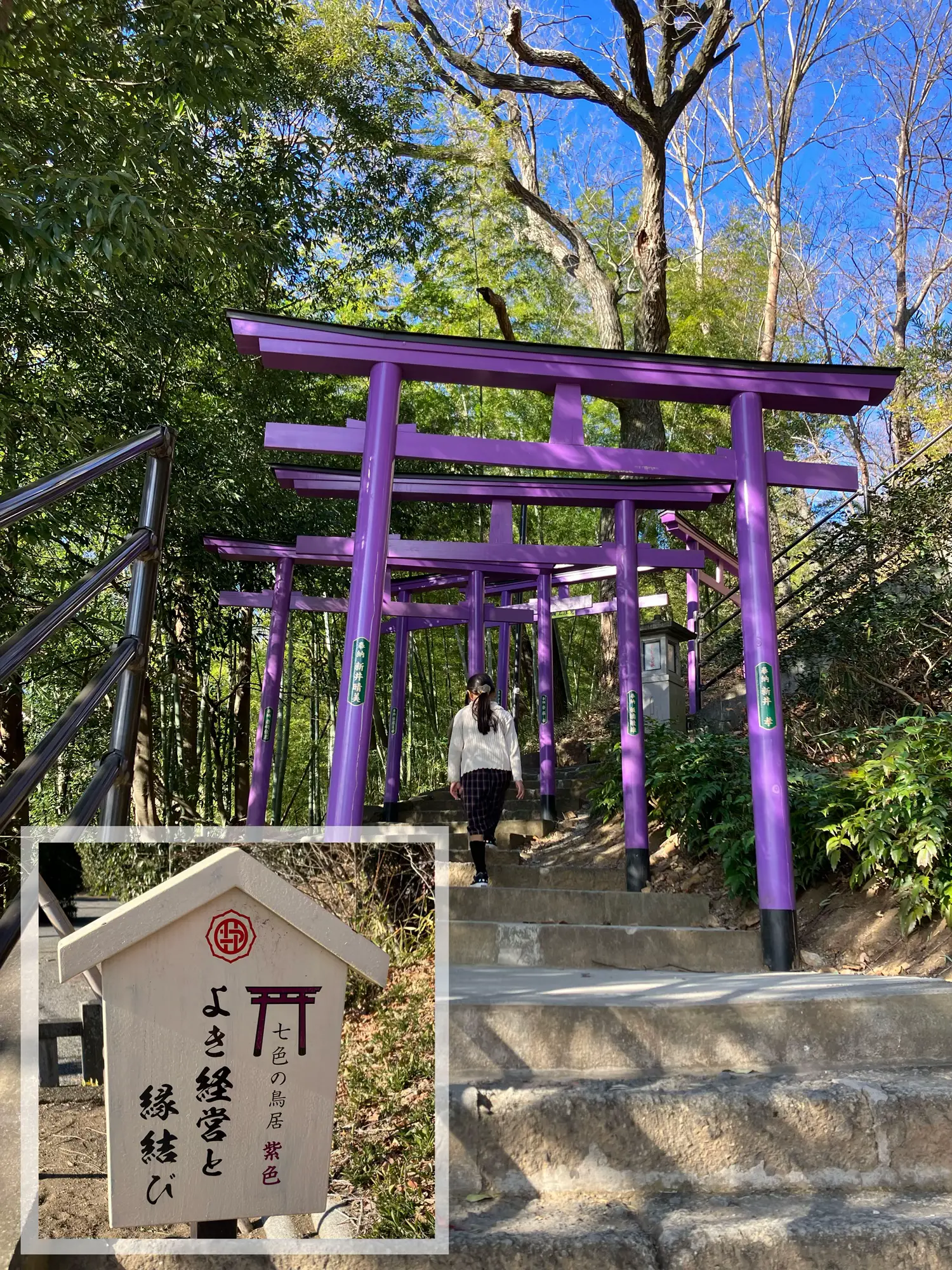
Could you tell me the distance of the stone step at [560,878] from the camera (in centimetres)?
612

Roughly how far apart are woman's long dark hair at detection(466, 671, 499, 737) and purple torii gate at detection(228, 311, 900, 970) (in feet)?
5.22

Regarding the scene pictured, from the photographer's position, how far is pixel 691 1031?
9.12 feet

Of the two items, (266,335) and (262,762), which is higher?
(266,335)

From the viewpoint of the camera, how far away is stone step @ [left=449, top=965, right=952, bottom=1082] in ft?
8.96

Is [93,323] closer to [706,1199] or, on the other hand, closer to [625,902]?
[625,902]

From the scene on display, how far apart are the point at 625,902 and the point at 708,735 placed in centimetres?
241

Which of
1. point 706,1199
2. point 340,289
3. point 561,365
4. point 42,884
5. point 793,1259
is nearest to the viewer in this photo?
point 42,884

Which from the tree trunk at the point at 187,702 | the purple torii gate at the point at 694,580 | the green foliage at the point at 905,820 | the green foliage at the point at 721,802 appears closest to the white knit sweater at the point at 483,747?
the green foliage at the point at 721,802

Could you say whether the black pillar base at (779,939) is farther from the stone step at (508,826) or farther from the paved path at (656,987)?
the stone step at (508,826)

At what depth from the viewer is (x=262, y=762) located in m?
8.48

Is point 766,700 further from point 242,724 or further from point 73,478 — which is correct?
point 242,724

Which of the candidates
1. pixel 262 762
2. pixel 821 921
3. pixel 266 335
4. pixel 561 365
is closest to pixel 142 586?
pixel 266 335

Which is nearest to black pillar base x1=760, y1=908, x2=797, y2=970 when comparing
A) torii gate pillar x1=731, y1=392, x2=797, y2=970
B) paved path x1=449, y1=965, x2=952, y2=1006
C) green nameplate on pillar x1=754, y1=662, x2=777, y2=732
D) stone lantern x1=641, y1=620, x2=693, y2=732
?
torii gate pillar x1=731, y1=392, x2=797, y2=970

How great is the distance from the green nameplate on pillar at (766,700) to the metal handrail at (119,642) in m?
2.89
